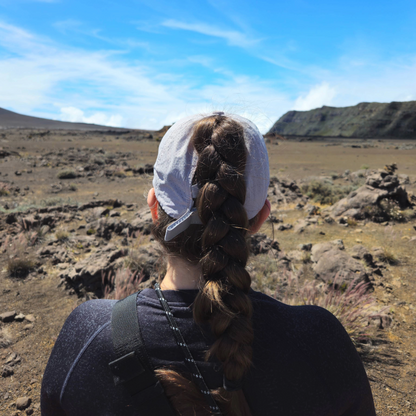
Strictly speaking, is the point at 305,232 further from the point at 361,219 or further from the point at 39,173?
the point at 39,173

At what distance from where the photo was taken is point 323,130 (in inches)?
6481

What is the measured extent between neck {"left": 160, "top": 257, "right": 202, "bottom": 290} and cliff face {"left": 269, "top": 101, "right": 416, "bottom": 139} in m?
123

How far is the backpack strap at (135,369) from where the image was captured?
0.88 metres

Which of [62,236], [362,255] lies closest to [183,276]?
[362,255]

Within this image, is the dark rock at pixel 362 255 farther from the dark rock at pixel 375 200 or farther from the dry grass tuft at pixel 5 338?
the dry grass tuft at pixel 5 338

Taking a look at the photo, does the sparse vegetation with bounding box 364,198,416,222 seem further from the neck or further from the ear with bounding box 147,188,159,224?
the neck

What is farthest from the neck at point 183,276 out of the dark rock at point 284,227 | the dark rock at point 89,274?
the dark rock at point 284,227

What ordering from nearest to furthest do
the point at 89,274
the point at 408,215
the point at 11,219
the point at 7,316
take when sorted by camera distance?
the point at 7,316 → the point at 89,274 → the point at 11,219 → the point at 408,215

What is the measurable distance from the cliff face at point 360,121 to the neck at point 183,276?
123 meters

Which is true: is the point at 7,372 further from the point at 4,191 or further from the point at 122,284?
the point at 4,191

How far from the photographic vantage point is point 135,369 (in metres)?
0.88

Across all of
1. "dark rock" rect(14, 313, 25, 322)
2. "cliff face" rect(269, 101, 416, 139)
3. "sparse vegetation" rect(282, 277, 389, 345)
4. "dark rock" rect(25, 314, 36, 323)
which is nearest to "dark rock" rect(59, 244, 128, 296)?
"dark rock" rect(25, 314, 36, 323)

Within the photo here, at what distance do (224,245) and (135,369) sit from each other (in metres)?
0.44

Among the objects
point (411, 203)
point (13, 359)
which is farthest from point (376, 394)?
point (411, 203)
